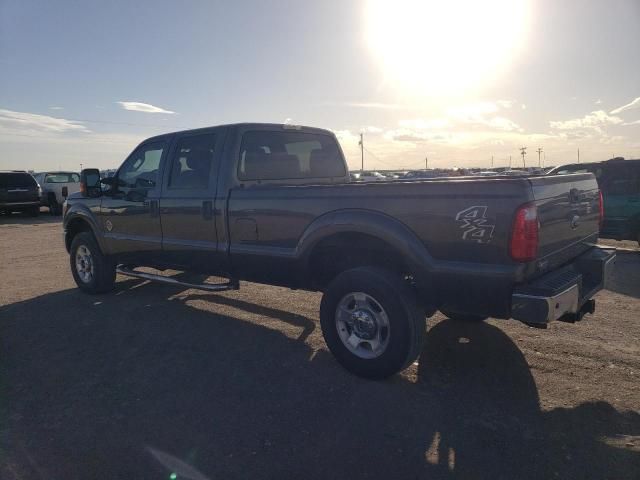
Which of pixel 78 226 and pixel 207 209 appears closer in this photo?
pixel 207 209

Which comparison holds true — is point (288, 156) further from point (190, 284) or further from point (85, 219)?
point (85, 219)

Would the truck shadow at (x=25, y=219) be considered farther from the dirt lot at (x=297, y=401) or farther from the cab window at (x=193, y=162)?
the cab window at (x=193, y=162)

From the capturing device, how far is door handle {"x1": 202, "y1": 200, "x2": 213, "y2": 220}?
452 centimetres

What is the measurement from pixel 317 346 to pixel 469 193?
2.09 m

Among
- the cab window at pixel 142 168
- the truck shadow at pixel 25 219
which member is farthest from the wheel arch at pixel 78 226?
the truck shadow at pixel 25 219

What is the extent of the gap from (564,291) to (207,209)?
316 cm

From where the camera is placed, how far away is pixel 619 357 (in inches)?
153

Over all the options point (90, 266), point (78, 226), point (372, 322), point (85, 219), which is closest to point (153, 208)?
point (85, 219)

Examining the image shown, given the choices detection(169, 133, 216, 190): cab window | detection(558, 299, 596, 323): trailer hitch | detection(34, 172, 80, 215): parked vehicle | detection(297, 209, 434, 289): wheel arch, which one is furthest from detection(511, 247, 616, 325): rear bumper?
detection(34, 172, 80, 215): parked vehicle

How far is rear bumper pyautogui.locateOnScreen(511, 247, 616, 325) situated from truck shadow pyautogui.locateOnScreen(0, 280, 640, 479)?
688mm

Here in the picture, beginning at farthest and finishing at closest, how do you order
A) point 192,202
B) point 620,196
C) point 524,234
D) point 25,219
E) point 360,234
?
1. point 25,219
2. point 620,196
3. point 192,202
4. point 360,234
5. point 524,234

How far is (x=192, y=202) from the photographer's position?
4.71 metres

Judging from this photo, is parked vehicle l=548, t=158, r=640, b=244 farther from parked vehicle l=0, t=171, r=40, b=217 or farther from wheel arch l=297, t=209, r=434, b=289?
parked vehicle l=0, t=171, r=40, b=217

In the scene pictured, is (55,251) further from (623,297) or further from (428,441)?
(623,297)
